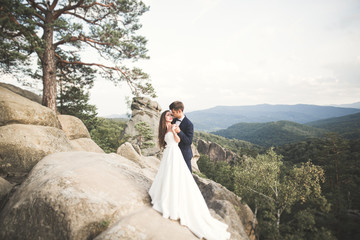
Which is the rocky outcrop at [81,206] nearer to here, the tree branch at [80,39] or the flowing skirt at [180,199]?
the flowing skirt at [180,199]

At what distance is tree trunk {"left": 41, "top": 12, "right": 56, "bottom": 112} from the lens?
11755mm

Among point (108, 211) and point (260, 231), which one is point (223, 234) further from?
point (260, 231)

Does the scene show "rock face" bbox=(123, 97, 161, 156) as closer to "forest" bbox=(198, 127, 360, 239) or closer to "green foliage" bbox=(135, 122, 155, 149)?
"green foliage" bbox=(135, 122, 155, 149)

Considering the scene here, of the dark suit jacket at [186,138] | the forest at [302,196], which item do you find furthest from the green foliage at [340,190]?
the dark suit jacket at [186,138]

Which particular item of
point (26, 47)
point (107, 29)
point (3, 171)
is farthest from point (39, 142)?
point (107, 29)

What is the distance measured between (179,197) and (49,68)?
13366mm

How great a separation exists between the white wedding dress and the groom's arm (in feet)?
0.93

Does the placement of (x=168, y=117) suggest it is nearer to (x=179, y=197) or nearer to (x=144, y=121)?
(x=179, y=197)

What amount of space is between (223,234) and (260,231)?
17.7 metres

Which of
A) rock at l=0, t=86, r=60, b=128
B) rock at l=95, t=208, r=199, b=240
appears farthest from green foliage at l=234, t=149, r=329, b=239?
rock at l=0, t=86, r=60, b=128

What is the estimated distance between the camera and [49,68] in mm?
12062

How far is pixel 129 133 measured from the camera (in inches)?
1270

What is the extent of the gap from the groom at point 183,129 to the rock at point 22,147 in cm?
865

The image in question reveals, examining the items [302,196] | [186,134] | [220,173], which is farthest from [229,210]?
[220,173]
